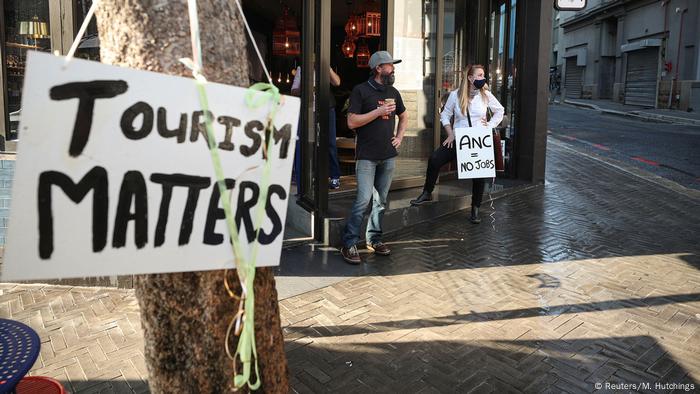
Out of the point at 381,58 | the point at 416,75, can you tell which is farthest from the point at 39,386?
the point at 416,75

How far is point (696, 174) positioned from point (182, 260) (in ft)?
39.1

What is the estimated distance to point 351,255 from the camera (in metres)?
5.56

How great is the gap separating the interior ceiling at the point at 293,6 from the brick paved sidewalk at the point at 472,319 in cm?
587

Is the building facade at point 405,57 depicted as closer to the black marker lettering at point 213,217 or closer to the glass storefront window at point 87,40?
the glass storefront window at point 87,40

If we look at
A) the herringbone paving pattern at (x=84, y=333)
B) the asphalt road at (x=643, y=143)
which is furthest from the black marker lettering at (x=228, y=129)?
the asphalt road at (x=643, y=143)

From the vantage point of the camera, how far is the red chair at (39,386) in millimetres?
2691

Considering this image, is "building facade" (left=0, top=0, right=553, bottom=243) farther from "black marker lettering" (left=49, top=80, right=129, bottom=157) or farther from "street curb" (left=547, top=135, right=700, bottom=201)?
"black marker lettering" (left=49, top=80, right=129, bottom=157)

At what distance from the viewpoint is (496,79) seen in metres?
10.1

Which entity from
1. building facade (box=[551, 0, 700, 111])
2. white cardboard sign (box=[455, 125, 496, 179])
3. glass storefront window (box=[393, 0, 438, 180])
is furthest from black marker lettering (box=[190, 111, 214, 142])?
building facade (box=[551, 0, 700, 111])

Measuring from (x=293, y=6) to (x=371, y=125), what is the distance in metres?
6.36

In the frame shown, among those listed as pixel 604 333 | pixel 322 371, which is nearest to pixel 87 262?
pixel 322 371

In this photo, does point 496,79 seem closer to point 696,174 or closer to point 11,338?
point 696,174

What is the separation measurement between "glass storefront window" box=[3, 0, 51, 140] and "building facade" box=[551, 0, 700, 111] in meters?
27.2

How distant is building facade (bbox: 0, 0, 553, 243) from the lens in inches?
229
